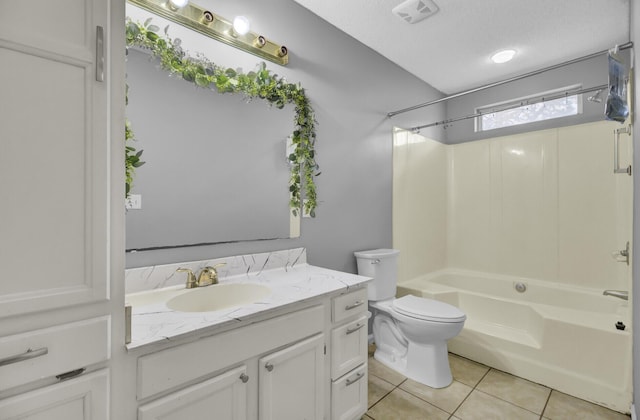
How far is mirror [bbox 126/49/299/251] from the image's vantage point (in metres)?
1.38

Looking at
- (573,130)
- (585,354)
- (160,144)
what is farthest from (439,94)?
(160,144)

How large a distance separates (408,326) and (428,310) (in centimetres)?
18

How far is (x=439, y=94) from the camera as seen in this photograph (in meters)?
3.44

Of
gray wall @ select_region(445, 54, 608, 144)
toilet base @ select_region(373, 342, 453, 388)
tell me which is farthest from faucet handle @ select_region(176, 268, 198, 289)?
gray wall @ select_region(445, 54, 608, 144)

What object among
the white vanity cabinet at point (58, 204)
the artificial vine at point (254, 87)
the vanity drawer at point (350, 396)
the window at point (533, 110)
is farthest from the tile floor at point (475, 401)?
the window at point (533, 110)

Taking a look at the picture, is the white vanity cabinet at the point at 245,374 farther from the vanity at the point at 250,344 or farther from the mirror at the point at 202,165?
the mirror at the point at 202,165

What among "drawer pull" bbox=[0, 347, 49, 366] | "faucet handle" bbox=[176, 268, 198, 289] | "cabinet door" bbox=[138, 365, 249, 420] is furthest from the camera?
"faucet handle" bbox=[176, 268, 198, 289]

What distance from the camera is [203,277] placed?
1472 mm

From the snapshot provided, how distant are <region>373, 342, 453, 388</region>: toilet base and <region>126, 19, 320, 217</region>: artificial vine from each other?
1227mm

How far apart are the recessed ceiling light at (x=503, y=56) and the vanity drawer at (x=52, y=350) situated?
3272mm

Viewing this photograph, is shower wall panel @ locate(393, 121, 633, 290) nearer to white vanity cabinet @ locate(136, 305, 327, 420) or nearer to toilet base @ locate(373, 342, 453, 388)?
toilet base @ locate(373, 342, 453, 388)

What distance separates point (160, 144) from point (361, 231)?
160 cm

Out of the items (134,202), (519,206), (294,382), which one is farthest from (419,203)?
(134,202)

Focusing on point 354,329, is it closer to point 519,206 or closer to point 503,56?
point 519,206
